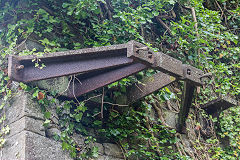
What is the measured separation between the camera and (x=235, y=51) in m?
4.68

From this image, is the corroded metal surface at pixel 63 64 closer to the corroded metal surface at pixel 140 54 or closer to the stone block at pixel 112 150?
the corroded metal surface at pixel 140 54

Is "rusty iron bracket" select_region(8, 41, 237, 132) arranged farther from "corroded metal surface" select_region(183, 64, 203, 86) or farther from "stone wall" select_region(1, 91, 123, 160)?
"stone wall" select_region(1, 91, 123, 160)

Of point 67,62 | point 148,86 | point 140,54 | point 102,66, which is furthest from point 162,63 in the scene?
point 67,62

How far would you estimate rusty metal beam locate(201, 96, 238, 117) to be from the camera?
3864 millimetres

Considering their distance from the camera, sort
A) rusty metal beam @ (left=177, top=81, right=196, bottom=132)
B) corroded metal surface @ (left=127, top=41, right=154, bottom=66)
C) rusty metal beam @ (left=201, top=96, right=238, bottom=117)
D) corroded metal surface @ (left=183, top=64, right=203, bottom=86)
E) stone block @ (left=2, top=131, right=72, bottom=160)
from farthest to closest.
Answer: rusty metal beam @ (left=201, top=96, right=238, bottom=117) → rusty metal beam @ (left=177, top=81, right=196, bottom=132) → corroded metal surface @ (left=183, top=64, right=203, bottom=86) → stone block @ (left=2, top=131, right=72, bottom=160) → corroded metal surface @ (left=127, top=41, right=154, bottom=66)

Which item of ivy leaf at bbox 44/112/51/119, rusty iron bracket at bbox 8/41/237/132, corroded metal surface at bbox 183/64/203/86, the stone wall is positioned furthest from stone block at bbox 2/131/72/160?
corroded metal surface at bbox 183/64/203/86

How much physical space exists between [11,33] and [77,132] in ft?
4.09

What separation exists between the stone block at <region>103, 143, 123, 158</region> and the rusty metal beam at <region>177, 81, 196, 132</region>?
32.1 inches

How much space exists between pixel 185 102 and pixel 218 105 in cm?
96

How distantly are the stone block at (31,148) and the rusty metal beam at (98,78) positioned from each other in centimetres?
53

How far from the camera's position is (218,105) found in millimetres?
3980

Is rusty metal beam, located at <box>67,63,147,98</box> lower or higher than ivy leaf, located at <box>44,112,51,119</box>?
higher

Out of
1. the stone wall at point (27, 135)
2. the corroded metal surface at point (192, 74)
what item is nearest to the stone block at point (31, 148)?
the stone wall at point (27, 135)

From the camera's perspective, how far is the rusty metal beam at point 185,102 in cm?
295
